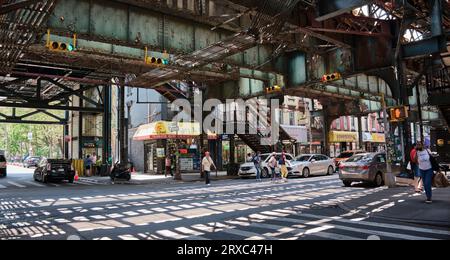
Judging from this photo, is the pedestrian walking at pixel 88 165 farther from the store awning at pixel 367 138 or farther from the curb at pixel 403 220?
the store awning at pixel 367 138

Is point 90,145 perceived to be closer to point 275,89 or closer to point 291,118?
point 275,89

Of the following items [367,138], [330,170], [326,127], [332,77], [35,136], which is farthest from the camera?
[35,136]

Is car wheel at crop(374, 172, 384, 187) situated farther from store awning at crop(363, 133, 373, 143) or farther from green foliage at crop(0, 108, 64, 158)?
green foliage at crop(0, 108, 64, 158)

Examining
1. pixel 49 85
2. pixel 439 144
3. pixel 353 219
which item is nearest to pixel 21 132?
pixel 49 85

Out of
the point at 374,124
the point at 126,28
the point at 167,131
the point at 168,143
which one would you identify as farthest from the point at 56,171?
the point at 374,124

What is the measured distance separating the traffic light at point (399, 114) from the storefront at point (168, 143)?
1792cm

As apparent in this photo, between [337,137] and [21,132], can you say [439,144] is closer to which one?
[337,137]

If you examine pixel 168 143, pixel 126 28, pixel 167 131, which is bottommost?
pixel 168 143

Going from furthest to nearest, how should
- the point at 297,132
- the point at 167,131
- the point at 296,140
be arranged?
the point at 297,132, the point at 296,140, the point at 167,131

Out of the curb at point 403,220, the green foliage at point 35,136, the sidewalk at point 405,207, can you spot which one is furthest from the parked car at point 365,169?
the green foliage at point 35,136

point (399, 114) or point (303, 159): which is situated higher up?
point (399, 114)

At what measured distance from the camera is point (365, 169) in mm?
17625

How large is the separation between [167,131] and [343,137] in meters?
26.5

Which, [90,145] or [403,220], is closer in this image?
[403,220]
